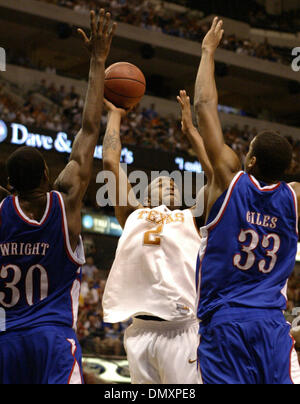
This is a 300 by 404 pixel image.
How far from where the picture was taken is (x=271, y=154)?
3.31m

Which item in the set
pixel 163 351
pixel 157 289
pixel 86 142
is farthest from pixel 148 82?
pixel 86 142

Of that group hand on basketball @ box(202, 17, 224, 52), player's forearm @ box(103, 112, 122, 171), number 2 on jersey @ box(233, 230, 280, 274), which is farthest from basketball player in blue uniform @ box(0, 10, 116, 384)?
player's forearm @ box(103, 112, 122, 171)

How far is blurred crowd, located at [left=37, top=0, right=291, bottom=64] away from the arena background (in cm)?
5

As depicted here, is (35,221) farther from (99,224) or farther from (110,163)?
(99,224)

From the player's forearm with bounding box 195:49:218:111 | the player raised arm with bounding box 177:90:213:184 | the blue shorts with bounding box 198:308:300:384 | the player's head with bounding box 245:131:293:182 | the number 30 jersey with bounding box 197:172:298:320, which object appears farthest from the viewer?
the player raised arm with bounding box 177:90:213:184

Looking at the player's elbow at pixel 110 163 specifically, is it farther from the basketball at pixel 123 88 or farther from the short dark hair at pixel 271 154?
the short dark hair at pixel 271 154

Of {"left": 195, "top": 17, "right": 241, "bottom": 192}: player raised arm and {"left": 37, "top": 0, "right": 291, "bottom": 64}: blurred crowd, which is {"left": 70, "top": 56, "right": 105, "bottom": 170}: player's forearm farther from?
{"left": 37, "top": 0, "right": 291, "bottom": 64}: blurred crowd

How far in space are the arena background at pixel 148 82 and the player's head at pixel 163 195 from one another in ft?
15.7

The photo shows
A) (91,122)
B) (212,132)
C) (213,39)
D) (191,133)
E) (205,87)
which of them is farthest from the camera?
(191,133)

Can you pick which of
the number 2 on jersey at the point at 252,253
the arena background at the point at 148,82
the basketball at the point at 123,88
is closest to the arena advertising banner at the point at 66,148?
the arena background at the point at 148,82

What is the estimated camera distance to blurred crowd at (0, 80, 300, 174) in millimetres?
16047

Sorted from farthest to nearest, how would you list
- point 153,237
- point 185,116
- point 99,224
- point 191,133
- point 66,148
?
1. point 99,224
2. point 66,148
3. point 153,237
4. point 185,116
5. point 191,133

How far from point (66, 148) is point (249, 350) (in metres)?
12.4
